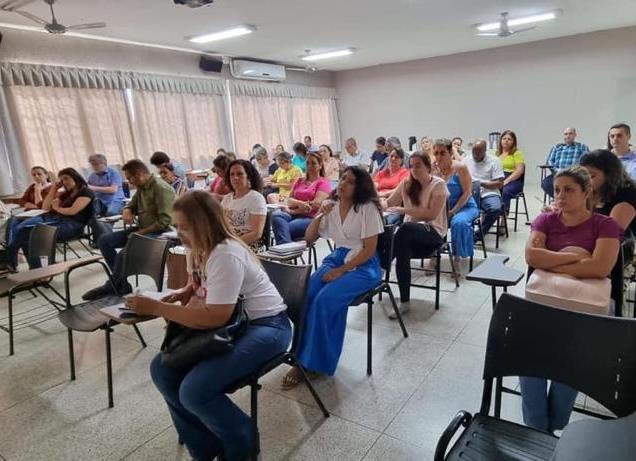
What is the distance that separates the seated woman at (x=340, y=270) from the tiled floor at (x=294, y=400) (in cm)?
19

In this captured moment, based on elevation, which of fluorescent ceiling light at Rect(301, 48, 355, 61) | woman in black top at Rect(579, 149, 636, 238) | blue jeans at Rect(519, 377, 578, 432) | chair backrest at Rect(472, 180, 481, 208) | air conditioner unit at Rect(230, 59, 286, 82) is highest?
fluorescent ceiling light at Rect(301, 48, 355, 61)

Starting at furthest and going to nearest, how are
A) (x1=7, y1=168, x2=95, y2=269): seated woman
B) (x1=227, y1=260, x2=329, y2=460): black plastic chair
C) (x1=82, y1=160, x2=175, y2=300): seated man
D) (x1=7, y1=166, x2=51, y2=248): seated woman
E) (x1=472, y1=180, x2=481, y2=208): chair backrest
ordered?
1. (x1=7, y1=166, x2=51, y2=248): seated woman
2. (x1=7, y1=168, x2=95, y2=269): seated woman
3. (x1=472, y1=180, x2=481, y2=208): chair backrest
4. (x1=82, y1=160, x2=175, y2=300): seated man
5. (x1=227, y1=260, x2=329, y2=460): black plastic chair

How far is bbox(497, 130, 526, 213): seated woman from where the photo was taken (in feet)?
15.3

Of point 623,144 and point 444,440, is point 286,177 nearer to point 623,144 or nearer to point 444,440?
point 623,144

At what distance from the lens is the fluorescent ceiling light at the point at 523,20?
18.4ft

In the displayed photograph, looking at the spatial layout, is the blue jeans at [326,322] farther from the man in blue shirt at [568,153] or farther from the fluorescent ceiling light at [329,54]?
the fluorescent ceiling light at [329,54]

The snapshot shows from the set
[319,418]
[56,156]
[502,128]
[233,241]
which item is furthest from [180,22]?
[502,128]

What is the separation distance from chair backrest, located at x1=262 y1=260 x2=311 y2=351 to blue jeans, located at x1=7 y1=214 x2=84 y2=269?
3077 mm

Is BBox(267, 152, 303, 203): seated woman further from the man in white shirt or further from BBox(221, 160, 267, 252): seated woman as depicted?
the man in white shirt

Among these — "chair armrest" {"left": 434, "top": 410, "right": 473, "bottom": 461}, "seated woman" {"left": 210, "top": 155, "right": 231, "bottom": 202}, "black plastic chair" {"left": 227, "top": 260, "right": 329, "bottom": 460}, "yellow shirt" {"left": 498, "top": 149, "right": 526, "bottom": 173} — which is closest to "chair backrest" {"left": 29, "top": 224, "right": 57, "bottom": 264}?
"seated woman" {"left": 210, "top": 155, "right": 231, "bottom": 202}

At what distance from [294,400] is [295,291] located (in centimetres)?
62

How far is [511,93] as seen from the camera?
7.97 metres

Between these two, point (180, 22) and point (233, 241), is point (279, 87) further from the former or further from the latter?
point (233, 241)

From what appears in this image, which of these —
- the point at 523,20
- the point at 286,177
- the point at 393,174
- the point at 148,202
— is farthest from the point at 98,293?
the point at 523,20
